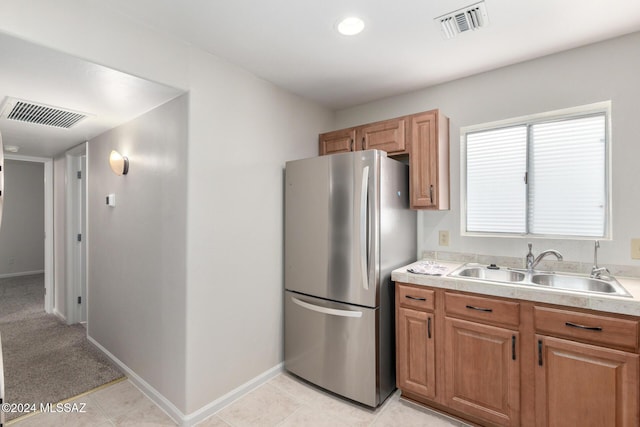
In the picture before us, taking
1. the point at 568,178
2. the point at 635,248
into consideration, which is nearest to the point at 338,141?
the point at 568,178

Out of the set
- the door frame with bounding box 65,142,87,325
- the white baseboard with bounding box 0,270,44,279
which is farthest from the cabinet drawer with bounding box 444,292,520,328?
the white baseboard with bounding box 0,270,44,279

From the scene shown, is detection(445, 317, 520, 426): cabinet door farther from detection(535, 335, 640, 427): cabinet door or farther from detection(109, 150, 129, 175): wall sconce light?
detection(109, 150, 129, 175): wall sconce light

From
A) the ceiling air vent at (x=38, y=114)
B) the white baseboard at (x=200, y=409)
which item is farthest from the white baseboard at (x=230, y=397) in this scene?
the ceiling air vent at (x=38, y=114)

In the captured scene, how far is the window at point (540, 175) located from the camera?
2166 mm

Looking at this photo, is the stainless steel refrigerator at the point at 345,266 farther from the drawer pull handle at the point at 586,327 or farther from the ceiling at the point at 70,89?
the ceiling at the point at 70,89

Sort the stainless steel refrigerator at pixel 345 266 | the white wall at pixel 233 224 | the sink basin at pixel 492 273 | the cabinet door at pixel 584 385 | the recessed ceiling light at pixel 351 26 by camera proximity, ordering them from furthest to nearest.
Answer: the sink basin at pixel 492 273
the stainless steel refrigerator at pixel 345 266
the white wall at pixel 233 224
the recessed ceiling light at pixel 351 26
the cabinet door at pixel 584 385

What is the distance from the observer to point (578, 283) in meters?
2.09

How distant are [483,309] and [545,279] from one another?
632 millimetres

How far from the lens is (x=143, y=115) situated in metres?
2.43

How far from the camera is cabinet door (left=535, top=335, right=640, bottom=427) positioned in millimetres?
1542

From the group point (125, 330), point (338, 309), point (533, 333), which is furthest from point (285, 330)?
point (533, 333)

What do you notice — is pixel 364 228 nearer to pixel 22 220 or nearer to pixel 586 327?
pixel 586 327

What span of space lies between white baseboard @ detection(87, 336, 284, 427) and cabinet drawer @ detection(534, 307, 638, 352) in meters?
2.01

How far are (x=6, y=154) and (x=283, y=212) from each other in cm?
348
